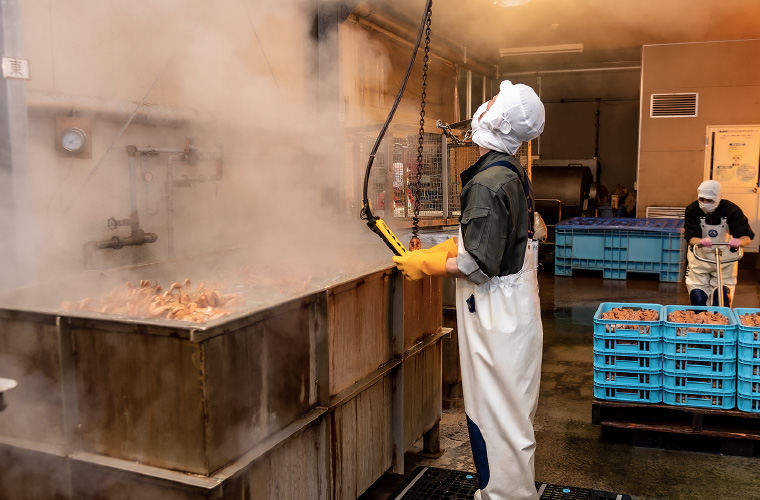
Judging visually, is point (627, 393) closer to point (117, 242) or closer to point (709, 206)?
point (709, 206)

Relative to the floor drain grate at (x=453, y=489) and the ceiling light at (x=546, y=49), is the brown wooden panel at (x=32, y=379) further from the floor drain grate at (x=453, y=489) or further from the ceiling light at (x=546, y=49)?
the ceiling light at (x=546, y=49)

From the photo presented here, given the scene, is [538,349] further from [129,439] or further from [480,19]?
[480,19]

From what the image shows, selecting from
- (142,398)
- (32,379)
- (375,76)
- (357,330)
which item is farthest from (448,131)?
(375,76)

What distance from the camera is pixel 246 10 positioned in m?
4.15

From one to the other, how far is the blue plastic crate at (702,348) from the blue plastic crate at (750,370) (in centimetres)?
6

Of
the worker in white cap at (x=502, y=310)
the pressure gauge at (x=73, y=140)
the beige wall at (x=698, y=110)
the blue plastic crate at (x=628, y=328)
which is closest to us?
the worker in white cap at (x=502, y=310)

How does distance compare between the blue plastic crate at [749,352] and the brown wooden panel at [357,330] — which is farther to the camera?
the blue plastic crate at [749,352]

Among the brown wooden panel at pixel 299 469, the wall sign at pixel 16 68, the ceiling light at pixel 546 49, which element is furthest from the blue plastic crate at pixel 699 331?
the ceiling light at pixel 546 49

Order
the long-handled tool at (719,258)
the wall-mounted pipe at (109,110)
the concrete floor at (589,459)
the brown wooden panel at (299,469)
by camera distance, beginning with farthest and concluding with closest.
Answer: the long-handled tool at (719,258) < the wall-mounted pipe at (109,110) < the concrete floor at (589,459) < the brown wooden panel at (299,469)

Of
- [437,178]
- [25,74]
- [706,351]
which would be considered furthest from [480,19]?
[25,74]

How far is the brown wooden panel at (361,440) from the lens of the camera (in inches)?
98.1

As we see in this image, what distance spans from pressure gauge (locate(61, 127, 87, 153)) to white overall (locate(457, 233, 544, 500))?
226cm

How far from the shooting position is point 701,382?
11.6 ft

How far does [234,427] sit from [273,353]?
0.95 ft
